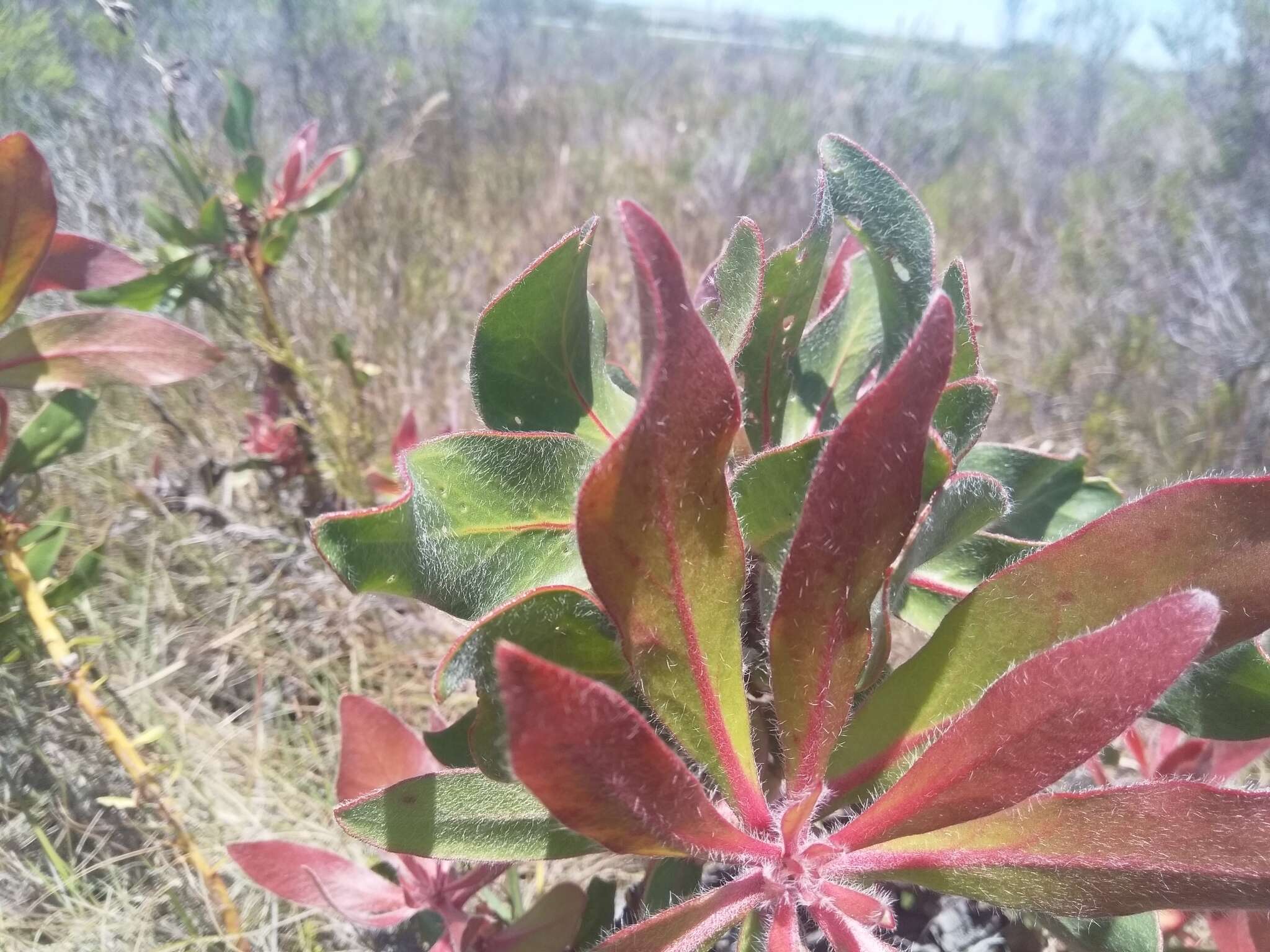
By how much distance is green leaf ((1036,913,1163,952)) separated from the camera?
0.57m

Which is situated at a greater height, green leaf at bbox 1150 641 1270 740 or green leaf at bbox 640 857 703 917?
green leaf at bbox 1150 641 1270 740

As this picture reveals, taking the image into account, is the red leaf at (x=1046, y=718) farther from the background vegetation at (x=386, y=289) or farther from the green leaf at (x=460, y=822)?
the background vegetation at (x=386, y=289)

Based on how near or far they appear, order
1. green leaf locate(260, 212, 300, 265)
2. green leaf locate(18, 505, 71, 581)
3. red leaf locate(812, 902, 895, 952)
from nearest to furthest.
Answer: red leaf locate(812, 902, 895, 952), green leaf locate(18, 505, 71, 581), green leaf locate(260, 212, 300, 265)

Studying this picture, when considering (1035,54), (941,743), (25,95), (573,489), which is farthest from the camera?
(1035,54)

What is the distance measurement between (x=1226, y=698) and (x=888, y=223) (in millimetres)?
429

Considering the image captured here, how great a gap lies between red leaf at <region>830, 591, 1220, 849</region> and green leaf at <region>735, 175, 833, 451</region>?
28 cm

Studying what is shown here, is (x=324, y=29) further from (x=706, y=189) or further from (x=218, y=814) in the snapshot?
(x=218, y=814)

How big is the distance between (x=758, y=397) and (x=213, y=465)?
1444mm

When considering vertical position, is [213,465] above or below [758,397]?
below

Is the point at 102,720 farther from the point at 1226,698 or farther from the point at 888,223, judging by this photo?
the point at 1226,698

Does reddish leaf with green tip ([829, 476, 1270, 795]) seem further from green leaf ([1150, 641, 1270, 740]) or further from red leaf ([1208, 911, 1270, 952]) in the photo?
red leaf ([1208, 911, 1270, 952])

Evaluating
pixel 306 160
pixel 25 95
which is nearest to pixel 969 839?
pixel 306 160

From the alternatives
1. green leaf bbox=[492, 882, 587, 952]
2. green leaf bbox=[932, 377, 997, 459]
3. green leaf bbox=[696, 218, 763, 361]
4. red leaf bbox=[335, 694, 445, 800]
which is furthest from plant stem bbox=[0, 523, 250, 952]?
green leaf bbox=[932, 377, 997, 459]

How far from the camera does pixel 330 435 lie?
155 cm
